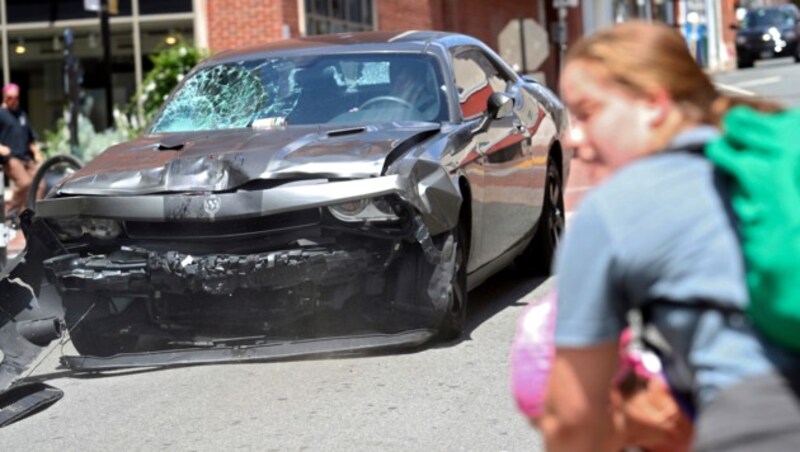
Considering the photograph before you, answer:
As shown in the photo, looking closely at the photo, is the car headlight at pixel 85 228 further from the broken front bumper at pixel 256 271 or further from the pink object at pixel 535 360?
the pink object at pixel 535 360

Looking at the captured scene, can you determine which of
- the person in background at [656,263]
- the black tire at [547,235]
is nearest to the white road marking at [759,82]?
the black tire at [547,235]

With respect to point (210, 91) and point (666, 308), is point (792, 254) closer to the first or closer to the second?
point (666, 308)

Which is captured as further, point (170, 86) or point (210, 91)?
point (170, 86)

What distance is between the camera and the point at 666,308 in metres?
2.34

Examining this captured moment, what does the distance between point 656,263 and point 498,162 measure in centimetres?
618

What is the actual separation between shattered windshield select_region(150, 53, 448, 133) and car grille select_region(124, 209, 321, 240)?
1173 mm

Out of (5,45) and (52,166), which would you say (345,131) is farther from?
(5,45)

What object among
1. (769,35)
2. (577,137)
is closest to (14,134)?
(577,137)

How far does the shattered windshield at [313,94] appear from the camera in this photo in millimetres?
8258

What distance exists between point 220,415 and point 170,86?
1432cm

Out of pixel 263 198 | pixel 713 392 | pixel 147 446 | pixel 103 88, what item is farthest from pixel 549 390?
pixel 103 88

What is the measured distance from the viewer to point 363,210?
698 centimetres

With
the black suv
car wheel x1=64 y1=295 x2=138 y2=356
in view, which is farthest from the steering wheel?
the black suv

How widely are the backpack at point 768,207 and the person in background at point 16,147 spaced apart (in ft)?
48.8
